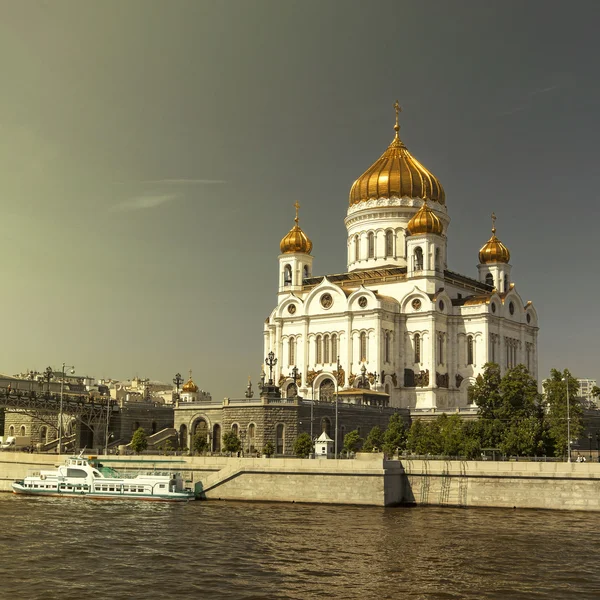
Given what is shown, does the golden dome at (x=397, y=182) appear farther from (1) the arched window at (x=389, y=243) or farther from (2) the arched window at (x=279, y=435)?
(2) the arched window at (x=279, y=435)

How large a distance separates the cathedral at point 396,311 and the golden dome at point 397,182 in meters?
0.13

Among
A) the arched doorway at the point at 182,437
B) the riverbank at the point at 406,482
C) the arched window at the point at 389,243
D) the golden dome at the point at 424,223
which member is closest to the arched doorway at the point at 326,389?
the arched doorway at the point at 182,437

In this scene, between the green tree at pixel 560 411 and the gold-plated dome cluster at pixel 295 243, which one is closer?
the green tree at pixel 560 411

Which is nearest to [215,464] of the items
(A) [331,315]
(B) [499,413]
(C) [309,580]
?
(B) [499,413]

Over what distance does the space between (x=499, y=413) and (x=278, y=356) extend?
35109 millimetres

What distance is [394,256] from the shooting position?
104 m

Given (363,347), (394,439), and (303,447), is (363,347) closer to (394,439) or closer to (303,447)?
(394,439)

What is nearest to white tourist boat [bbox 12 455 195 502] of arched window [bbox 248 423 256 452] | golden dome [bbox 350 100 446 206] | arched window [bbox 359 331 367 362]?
arched window [bbox 248 423 256 452]

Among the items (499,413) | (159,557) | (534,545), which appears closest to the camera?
(159,557)

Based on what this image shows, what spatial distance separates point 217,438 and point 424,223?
109ft

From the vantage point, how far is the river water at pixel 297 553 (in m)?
35.4

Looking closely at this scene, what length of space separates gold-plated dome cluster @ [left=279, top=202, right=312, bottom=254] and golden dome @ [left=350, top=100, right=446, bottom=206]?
705 centimetres

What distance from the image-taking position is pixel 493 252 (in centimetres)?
Answer: 10906

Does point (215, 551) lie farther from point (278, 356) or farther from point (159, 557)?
point (278, 356)
